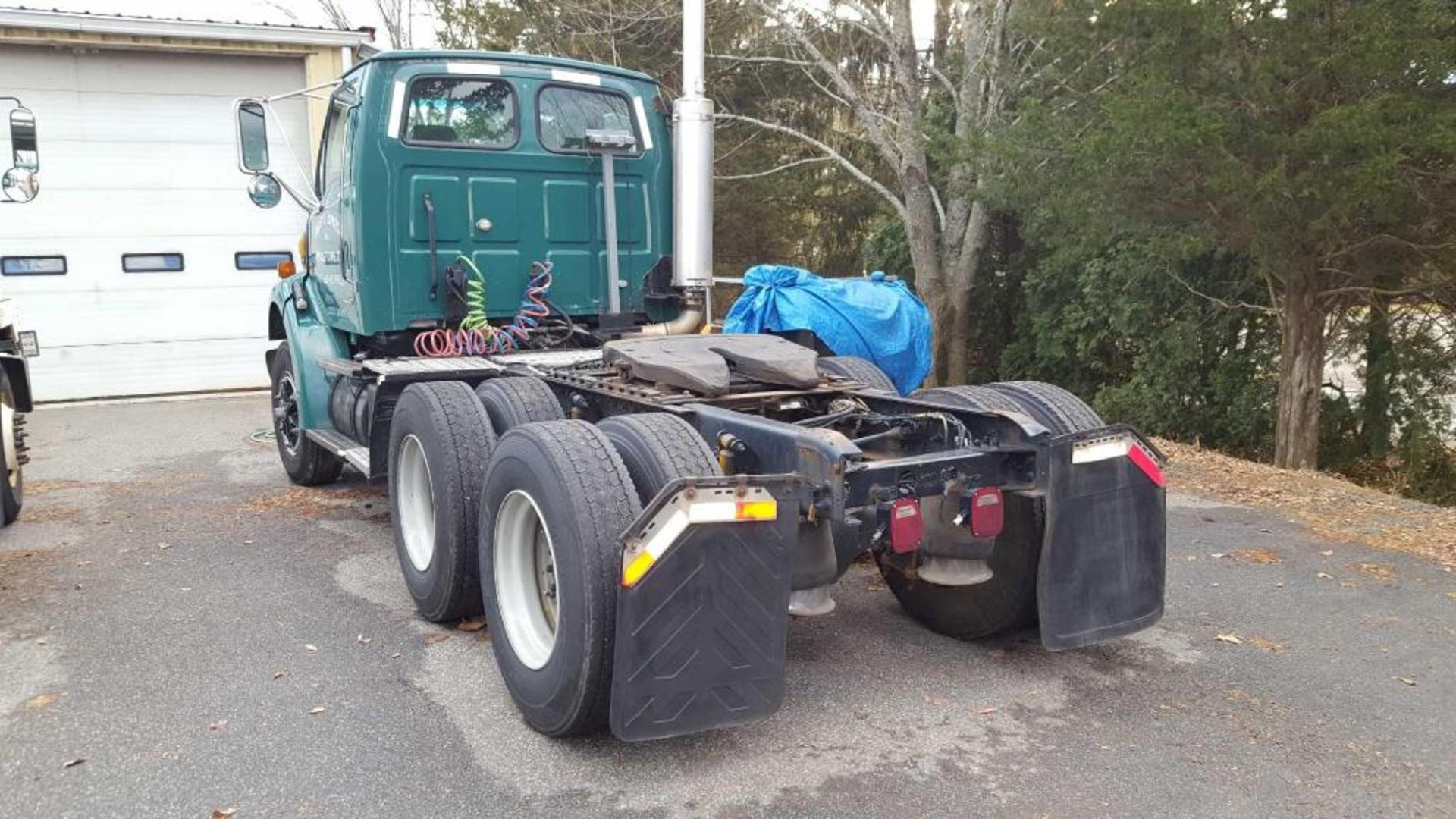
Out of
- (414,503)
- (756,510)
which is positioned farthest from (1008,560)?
(414,503)

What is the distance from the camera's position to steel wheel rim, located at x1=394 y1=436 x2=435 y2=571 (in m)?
5.00

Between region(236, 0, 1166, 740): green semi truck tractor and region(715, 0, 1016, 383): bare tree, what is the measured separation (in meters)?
4.83

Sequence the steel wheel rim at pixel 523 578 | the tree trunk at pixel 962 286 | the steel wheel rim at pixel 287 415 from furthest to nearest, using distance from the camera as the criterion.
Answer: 1. the tree trunk at pixel 962 286
2. the steel wheel rim at pixel 287 415
3. the steel wheel rim at pixel 523 578

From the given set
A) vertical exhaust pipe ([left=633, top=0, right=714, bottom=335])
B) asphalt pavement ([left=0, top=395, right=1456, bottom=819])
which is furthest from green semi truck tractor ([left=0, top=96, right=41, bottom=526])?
vertical exhaust pipe ([left=633, top=0, right=714, bottom=335])

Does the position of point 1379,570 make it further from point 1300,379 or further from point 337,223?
point 337,223

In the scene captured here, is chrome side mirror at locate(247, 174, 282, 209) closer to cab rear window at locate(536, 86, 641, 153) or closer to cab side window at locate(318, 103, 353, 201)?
cab side window at locate(318, 103, 353, 201)

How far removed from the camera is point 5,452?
247 inches

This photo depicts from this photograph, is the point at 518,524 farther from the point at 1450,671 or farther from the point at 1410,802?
the point at 1450,671

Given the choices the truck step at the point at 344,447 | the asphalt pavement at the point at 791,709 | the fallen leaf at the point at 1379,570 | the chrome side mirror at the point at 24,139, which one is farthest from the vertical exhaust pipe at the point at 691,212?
the fallen leaf at the point at 1379,570

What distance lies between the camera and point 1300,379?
8.99 m

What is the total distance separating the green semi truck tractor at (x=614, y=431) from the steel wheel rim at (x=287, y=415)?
0.03 metres

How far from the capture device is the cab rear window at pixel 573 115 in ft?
21.5

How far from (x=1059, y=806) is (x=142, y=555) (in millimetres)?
4987

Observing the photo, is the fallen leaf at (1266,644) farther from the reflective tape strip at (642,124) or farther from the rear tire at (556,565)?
the reflective tape strip at (642,124)
